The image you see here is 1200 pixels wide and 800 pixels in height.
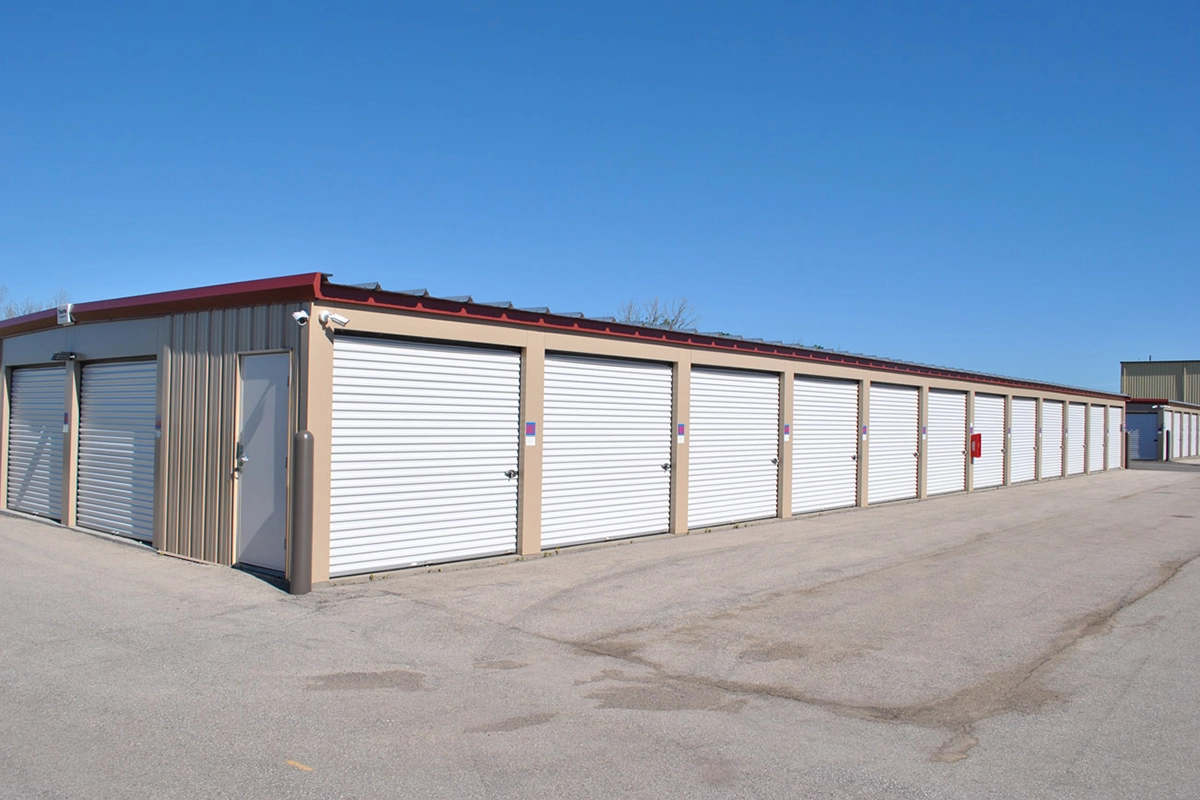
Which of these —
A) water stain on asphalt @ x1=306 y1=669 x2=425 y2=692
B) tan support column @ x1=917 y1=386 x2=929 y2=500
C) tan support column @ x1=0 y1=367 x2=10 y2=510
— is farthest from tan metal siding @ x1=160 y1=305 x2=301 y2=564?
tan support column @ x1=917 y1=386 x2=929 y2=500

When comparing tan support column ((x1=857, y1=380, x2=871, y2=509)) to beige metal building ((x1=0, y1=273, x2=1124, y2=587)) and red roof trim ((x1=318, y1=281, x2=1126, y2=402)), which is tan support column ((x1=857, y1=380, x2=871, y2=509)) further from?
beige metal building ((x1=0, y1=273, x2=1124, y2=587))

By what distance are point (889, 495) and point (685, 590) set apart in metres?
12.2

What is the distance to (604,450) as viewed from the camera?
13.2 metres

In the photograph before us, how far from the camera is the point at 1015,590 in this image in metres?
9.98

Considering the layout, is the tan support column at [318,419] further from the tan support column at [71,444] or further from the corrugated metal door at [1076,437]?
the corrugated metal door at [1076,437]

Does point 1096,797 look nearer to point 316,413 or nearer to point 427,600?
point 427,600

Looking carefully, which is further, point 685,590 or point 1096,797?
point 685,590

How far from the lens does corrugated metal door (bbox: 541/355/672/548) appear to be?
40.8 ft

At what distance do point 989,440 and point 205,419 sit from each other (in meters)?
22.5

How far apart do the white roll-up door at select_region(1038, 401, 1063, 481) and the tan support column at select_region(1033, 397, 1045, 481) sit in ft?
0.51

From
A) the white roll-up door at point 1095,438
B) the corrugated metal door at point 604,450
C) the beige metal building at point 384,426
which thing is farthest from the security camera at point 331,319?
the white roll-up door at point 1095,438

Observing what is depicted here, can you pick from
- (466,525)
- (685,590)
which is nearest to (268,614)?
(466,525)

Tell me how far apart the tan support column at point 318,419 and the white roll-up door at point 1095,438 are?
3392 cm

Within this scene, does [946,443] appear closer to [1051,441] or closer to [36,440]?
[1051,441]
